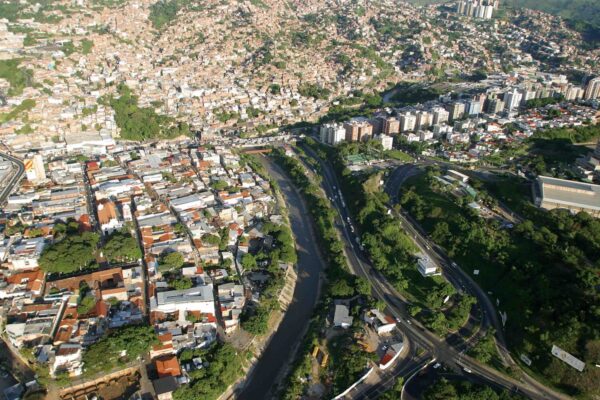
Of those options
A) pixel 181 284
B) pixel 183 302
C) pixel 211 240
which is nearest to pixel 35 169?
pixel 211 240

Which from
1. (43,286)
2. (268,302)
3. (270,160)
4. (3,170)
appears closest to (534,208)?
(268,302)

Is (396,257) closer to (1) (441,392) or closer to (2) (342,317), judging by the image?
(2) (342,317)

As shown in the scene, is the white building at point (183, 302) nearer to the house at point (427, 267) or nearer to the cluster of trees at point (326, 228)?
the cluster of trees at point (326, 228)

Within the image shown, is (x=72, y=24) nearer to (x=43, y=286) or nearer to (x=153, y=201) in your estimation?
(x=153, y=201)

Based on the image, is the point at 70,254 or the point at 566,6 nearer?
the point at 70,254

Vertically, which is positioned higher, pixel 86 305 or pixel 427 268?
pixel 427 268

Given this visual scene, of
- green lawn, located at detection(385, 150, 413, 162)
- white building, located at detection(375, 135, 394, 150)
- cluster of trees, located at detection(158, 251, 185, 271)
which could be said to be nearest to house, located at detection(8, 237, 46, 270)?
cluster of trees, located at detection(158, 251, 185, 271)
